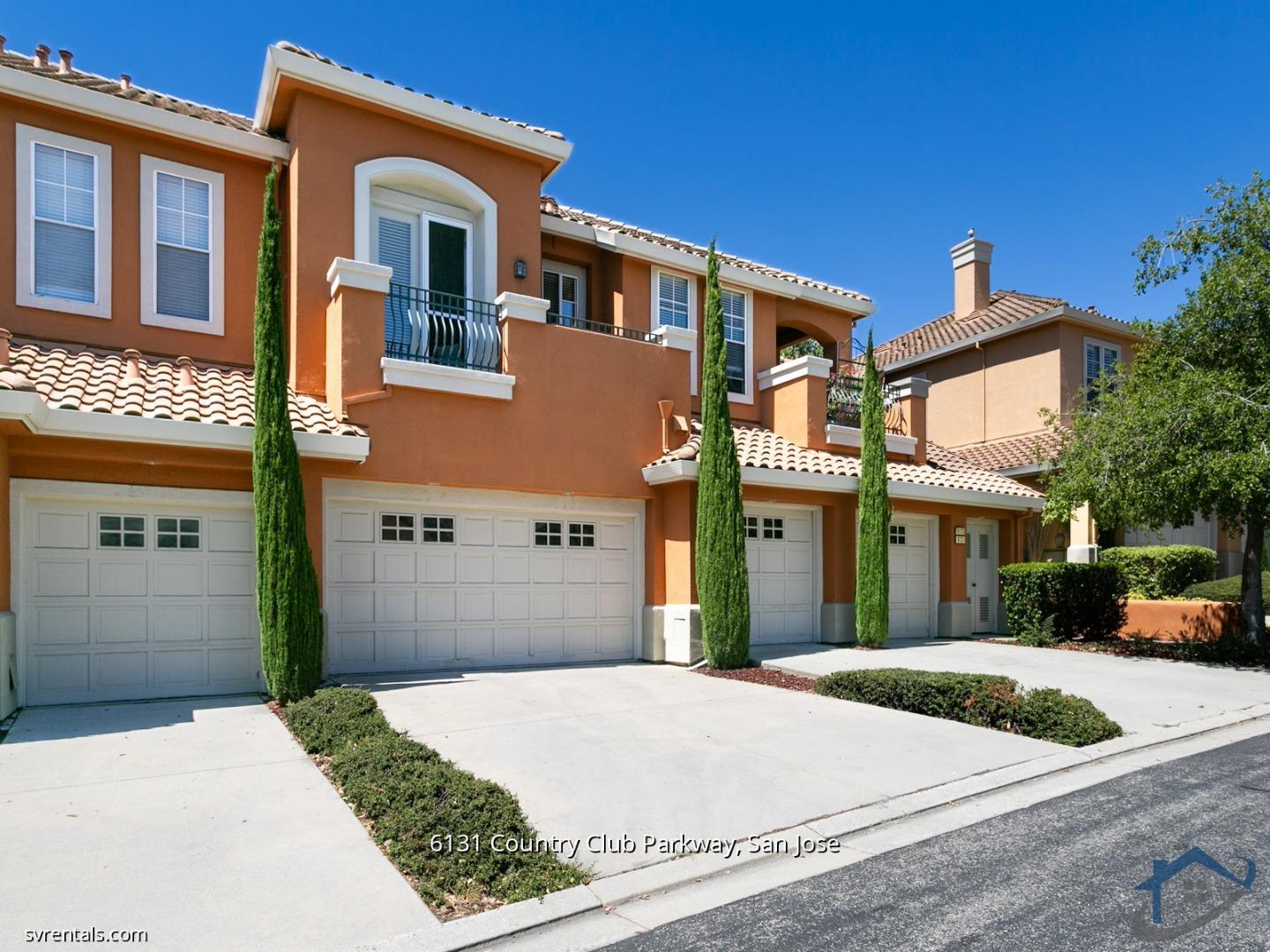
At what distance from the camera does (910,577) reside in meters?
15.8

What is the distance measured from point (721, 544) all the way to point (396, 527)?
14.3ft

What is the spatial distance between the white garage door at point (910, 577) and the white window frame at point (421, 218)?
889 centimetres

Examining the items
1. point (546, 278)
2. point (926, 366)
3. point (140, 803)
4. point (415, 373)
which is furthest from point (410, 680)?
point (926, 366)

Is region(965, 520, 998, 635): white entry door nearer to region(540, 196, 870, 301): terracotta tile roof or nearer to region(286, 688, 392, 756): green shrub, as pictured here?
region(540, 196, 870, 301): terracotta tile roof

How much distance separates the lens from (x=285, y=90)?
11.4 metres

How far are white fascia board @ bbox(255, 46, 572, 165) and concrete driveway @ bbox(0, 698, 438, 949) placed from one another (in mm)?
8520

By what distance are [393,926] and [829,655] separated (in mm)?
9535

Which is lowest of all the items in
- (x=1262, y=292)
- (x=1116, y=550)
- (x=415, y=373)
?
(x=1116, y=550)

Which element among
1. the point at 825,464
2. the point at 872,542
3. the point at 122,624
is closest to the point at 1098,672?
the point at 872,542

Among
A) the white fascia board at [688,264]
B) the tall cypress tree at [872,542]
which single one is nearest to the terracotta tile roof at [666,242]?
the white fascia board at [688,264]

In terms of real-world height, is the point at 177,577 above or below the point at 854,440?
below

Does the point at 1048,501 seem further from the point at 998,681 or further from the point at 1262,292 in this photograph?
the point at 998,681

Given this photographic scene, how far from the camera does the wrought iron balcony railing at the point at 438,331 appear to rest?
461 inches

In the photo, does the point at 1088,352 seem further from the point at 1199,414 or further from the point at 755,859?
the point at 755,859
